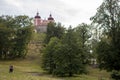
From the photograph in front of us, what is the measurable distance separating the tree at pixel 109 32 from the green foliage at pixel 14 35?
126ft

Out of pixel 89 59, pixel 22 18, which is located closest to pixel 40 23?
pixel 22 18

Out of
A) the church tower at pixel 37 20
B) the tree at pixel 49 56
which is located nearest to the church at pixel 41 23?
the church tower at pixel 37 20

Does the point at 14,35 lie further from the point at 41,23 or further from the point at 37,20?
the point at 37,20

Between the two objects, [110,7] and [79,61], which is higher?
[110,7]

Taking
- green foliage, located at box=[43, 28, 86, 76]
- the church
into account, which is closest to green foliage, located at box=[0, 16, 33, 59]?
green foliage, located at box=[43, 28, 86, 76]

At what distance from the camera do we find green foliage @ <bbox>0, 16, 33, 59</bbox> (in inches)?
3191

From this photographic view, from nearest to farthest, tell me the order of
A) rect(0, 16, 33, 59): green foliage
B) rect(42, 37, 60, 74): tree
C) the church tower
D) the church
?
1. rect(42, 37, 60, 74): tree
2. rect(0, 16, 33, 59): green foliage
3. the church
4. the church tower

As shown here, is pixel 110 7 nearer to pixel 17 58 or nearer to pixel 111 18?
pixel 111 18

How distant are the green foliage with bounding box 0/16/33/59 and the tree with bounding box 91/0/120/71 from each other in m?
38.5

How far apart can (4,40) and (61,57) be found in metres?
35.2

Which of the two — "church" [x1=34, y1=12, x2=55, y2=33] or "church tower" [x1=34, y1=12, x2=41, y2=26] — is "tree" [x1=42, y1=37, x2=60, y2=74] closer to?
"church" [x1=34, y1=12, x2=55, y2=33]

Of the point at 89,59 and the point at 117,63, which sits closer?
the point at 117,63

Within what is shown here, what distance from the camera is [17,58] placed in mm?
84125

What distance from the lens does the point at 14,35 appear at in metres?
84.6
